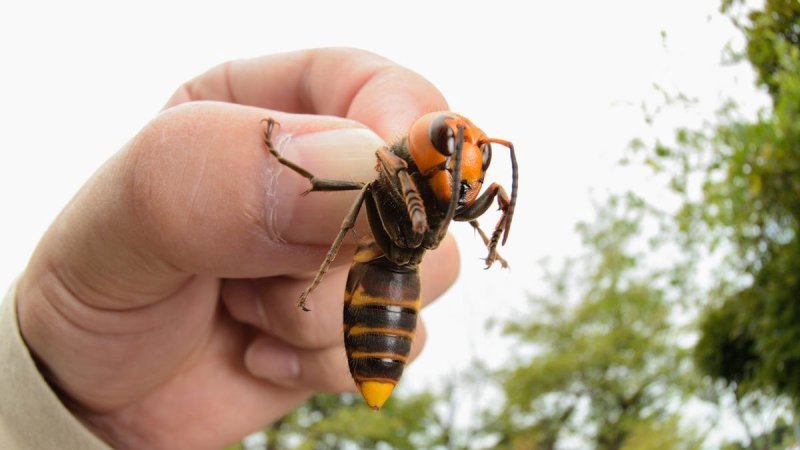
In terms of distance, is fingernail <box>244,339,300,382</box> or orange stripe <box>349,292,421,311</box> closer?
orange stripe <box>349,292,421,311</box>

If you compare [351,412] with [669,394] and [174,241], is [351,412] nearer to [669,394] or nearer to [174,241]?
[669,394]

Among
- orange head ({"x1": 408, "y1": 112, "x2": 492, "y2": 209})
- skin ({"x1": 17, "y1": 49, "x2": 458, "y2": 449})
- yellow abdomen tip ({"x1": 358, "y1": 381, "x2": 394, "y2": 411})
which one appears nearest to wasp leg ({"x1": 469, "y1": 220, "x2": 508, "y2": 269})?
orange head ({"x1": 408, "y1": 112, "x2": 492, "y2": 209})

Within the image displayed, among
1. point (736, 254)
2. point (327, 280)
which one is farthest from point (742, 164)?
point (327, 280)

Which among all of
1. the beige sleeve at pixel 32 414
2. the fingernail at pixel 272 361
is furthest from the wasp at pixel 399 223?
the fingernail at pixel 272 361

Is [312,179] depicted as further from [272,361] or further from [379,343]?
[272,361]

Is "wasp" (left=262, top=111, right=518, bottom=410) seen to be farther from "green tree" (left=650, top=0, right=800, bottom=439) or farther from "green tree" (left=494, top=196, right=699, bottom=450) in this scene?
"green tree" (left=494, top=196, right=699, bottom=450)

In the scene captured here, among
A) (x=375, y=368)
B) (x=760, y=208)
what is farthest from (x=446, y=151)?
(x=760, y=208)
